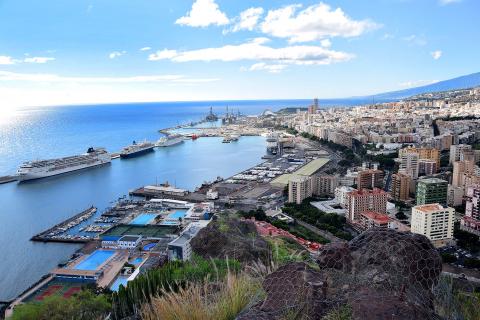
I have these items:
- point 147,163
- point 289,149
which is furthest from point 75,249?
point 289,149

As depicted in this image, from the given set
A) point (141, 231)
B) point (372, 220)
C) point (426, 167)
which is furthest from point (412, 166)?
point (141, 231)

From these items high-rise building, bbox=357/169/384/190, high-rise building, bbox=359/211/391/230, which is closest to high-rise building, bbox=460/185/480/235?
high-rise building, bbox=359/211/391/230

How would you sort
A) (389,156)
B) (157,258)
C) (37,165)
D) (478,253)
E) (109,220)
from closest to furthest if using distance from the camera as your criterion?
(157,258) < (478,253) < (109,220) < (37,165) < (389,156)

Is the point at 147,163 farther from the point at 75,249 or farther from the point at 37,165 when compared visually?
the point at 75,249

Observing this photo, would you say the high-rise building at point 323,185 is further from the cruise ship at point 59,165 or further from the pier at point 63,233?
the cruise ship at point 59,165

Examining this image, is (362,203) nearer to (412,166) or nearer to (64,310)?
(412,166)

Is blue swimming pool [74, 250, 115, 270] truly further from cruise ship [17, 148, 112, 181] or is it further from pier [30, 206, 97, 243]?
cruise ship [17, 148, 112, 181]
